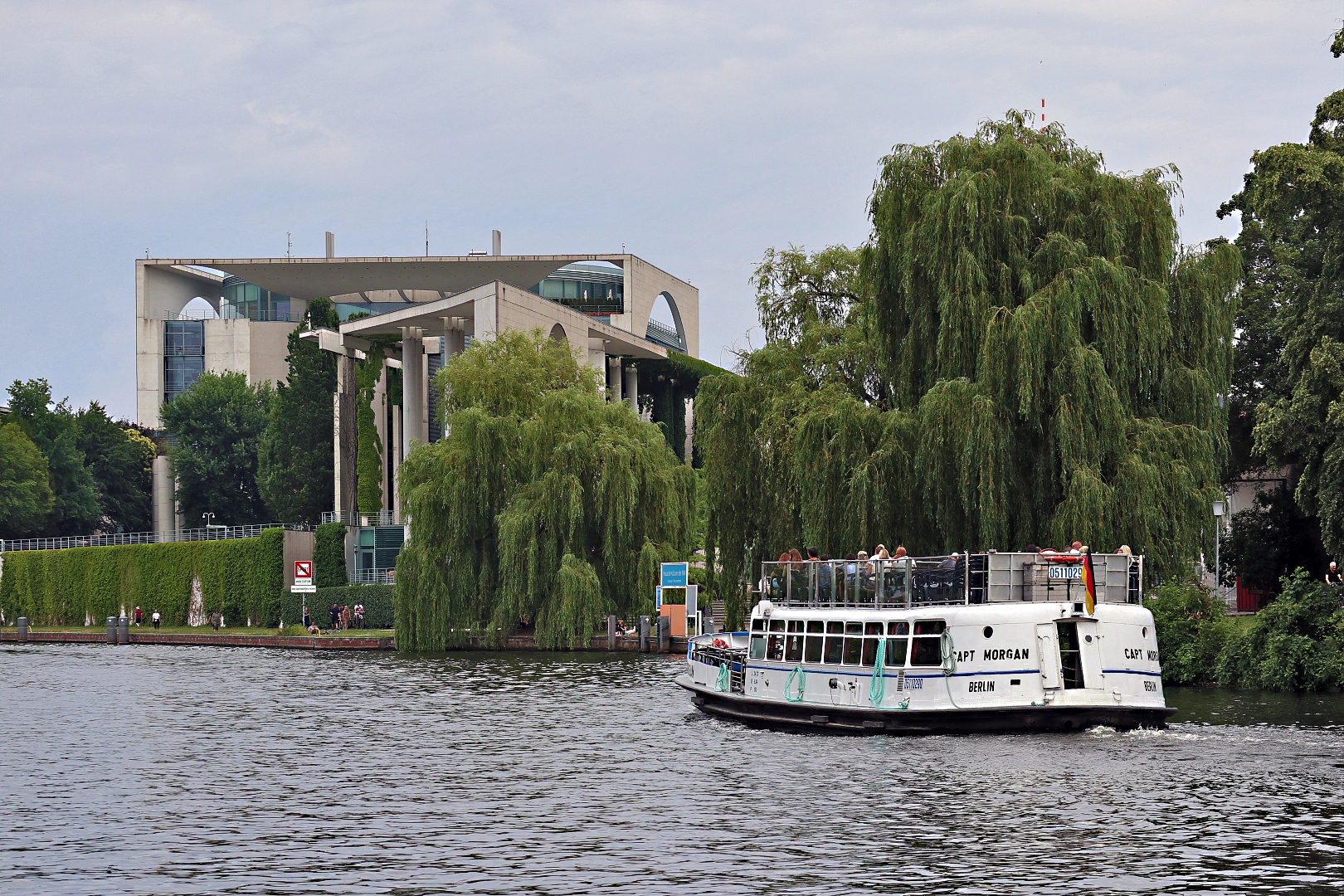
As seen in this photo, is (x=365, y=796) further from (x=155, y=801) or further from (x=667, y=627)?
(x=667, y=627)

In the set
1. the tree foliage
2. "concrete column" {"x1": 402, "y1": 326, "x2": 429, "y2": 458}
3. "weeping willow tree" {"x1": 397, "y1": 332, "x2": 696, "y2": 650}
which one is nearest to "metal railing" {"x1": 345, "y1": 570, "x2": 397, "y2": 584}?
"concrete column" {"x1": 402, "y1": 326, "x2": 429, "y2": 458}

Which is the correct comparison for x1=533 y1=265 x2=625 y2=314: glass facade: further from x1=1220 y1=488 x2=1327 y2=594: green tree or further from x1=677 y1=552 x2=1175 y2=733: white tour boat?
x1=677 y1=552 x2=1175 y2=733: white tour boat

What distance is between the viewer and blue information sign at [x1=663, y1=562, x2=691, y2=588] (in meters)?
61.6

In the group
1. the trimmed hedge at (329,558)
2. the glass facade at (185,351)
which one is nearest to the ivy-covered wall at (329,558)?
the trimmed hedge at (329,558)

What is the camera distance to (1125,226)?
141 feet

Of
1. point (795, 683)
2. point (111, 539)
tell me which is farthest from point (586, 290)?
point (795, 683)

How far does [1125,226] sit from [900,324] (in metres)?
6.51

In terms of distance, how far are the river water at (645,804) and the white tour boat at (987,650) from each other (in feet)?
A: 2.32

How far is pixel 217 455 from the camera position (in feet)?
449

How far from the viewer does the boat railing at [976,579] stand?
35000mm

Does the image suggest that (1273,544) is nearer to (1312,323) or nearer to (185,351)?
(1312,323)

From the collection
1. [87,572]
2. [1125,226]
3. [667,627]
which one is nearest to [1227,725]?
[1125,226]

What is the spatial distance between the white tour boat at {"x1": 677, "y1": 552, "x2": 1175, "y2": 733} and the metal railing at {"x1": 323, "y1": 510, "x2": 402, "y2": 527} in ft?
201

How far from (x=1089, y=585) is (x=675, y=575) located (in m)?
29.3
